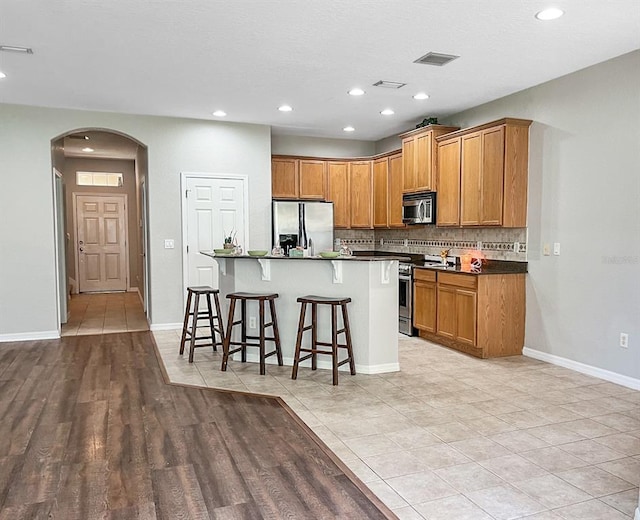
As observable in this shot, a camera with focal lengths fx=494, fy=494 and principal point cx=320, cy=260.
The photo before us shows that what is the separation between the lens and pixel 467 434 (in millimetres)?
3086

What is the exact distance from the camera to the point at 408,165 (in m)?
6.47

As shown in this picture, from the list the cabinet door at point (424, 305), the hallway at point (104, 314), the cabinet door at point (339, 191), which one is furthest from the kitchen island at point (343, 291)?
the cabinet door at point (339, 191)

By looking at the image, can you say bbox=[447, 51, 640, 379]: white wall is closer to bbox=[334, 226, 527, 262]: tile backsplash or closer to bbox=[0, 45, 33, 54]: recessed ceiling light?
bbox=[334, 226, 527, 262]: tile backsplash

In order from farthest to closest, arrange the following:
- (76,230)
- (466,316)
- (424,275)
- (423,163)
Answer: (76,230) → (423,163) → (424,275) → (466,316)

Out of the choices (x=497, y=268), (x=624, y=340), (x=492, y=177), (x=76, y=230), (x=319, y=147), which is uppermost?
(x=319, y=147)

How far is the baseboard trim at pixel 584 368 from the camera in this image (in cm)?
404

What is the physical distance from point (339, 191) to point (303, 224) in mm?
920

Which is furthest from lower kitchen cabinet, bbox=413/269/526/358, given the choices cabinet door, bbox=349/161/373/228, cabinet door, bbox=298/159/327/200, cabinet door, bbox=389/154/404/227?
cabinet door, bbox=298/159/327/200

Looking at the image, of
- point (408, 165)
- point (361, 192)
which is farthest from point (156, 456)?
point (361, 192)

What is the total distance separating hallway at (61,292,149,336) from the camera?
21.0ft

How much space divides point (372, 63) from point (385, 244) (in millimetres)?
3939

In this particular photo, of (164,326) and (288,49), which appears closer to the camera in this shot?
(288,49)

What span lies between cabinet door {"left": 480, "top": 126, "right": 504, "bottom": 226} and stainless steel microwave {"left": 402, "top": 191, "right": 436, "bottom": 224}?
939 millimetres

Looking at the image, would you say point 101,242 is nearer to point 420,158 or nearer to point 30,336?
point 30,336
